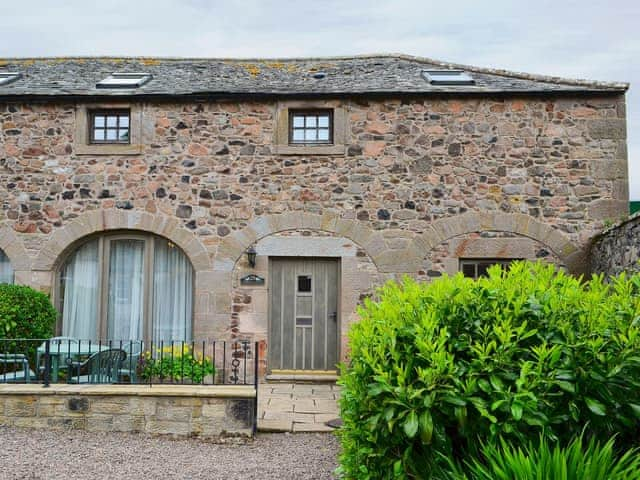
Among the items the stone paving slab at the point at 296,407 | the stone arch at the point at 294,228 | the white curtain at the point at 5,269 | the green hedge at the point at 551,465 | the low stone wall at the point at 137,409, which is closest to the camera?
the green hedge at the point at 551,465

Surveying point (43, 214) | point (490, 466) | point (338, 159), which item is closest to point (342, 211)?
point (338, 159)

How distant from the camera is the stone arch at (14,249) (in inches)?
347

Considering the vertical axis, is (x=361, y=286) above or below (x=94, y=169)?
below

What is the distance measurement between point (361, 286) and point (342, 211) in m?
1.17

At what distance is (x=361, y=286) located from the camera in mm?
8734

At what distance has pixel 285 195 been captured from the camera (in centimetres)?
891

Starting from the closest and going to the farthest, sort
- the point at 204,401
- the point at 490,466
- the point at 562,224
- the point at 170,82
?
the point at 490,466
the point at 204,401
the point at 562,224
the point at 170,82

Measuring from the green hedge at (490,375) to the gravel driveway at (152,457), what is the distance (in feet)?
7.18

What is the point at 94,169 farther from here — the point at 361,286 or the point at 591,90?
the point at 591,90

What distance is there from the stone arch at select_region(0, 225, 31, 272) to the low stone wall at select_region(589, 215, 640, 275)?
837 centimetres

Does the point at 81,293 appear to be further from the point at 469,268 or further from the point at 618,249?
the point at 618,249

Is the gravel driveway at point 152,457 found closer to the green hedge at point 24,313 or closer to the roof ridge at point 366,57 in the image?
the green hedge at point 24,313

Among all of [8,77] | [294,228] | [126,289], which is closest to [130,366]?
[126,289]

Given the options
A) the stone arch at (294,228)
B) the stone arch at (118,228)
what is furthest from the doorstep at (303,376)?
the stone arch at (118,228)
